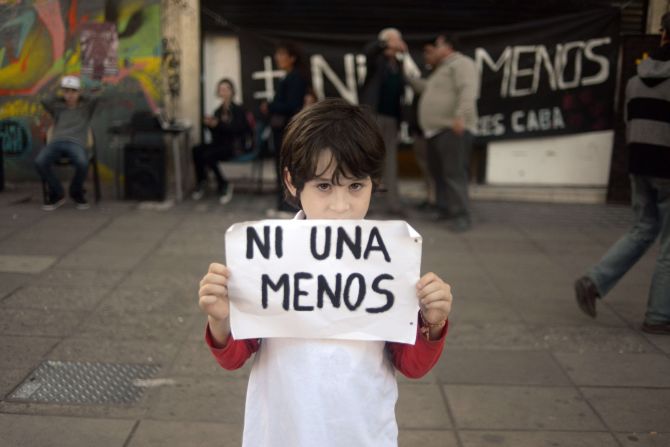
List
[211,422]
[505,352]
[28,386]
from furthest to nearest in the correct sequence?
[505,352] < [28,386] < [211,422]

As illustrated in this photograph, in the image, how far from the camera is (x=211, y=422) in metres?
3.77

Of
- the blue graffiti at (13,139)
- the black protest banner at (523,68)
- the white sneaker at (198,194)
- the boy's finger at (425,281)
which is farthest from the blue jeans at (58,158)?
the boy's finger at (425,281)

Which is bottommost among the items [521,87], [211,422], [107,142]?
[211,422]

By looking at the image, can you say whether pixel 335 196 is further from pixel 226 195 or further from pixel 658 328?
pixel 226 195

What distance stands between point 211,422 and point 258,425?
1.81 m

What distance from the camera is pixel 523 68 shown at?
31.3 feet

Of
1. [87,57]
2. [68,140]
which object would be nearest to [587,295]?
[68,140]

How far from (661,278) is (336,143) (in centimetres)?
368

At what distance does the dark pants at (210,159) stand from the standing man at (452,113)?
2622mm

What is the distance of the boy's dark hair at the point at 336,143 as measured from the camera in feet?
6.26

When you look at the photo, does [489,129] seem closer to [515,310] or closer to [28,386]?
[515,310]

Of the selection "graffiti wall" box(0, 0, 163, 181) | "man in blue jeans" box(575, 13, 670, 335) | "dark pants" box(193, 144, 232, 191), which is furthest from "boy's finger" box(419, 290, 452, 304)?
"graffiti wall" box(0, 0, 163, 181)

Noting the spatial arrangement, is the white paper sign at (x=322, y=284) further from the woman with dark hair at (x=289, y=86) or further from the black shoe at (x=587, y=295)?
the woman with dark hair at (x=289, y=86)

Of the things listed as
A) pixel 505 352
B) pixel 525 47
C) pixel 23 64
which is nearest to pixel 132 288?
pixel 505 352
